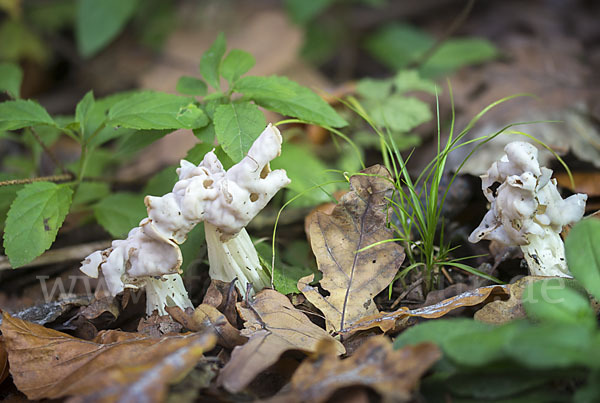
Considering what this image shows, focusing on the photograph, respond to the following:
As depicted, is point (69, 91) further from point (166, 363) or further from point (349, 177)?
point (166, 363)

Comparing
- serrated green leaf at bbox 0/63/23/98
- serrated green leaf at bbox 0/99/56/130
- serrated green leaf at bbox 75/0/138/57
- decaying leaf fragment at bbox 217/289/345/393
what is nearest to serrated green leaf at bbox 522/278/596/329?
decaying leaf fragment at bbox 217/289/345/393

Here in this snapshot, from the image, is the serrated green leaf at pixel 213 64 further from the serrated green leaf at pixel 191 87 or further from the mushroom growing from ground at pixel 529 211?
the mushroom growing from ground at pixel 529 211

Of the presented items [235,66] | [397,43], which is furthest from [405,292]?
[397,43]

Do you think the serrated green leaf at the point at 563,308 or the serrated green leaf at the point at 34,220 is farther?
the serrated green leaf at the point at 34,220

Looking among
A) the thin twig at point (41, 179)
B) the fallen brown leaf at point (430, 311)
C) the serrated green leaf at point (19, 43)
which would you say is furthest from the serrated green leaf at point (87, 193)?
the serrated green leaf at point (19, 43)

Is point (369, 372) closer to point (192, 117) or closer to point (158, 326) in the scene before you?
point (158, 326)

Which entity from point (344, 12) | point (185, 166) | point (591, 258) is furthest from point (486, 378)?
point (344, 12)
